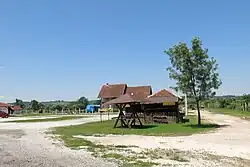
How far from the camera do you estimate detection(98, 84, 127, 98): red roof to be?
3250 inches

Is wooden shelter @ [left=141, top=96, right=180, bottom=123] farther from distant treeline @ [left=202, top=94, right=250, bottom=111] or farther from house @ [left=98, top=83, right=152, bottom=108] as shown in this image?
house @ [left=98, top=83, right=152, bottom=108]

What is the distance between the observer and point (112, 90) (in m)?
84.2

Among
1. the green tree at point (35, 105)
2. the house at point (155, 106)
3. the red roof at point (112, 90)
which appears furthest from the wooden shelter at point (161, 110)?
the green tree at point (35, 105)

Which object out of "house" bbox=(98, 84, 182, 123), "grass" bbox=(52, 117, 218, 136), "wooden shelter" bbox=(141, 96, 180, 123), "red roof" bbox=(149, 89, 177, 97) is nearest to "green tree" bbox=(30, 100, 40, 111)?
"red roof" bbox=(149, 89, 177, 97)

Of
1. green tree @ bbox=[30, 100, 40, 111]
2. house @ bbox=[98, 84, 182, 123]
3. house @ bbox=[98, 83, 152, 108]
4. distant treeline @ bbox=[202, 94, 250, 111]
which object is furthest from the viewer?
green tree @ bbox=[30, 100, 40, 111]

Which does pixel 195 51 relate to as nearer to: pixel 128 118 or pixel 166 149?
pixel 128 118

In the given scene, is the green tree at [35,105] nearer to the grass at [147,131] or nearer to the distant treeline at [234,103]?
the distant treeline at [234,103]

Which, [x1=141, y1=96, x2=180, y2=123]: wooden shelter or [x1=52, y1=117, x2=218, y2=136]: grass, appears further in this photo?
[x1=141, y1=96, x2=180, y2=123]: wooden shelter

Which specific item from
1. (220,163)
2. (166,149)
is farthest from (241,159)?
(166,149)

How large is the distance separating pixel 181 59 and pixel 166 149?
60.5 feet

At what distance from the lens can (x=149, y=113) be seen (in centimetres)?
3950

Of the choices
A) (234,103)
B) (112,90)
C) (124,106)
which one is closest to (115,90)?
(112,90)

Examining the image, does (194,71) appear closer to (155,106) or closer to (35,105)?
(155,106)

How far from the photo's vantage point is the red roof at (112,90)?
8256 cm
